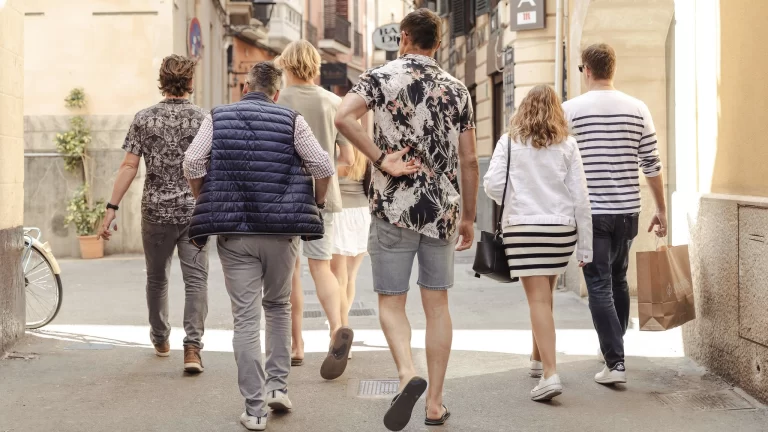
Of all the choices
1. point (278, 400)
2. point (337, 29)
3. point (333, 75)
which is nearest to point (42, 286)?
point (278, 400)

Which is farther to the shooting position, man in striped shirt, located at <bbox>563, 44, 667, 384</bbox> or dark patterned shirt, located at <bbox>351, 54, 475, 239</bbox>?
man in striped shirt, located at <bbox>563, 44, 667, 384</bbox>

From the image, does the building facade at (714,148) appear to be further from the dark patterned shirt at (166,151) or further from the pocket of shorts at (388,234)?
the dark patterned shirt at (166,151)

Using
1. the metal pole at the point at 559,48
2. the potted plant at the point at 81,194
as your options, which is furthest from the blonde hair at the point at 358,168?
the potted plant at the point at 81,194

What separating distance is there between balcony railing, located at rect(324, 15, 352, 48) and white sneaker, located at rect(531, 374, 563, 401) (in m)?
42.4

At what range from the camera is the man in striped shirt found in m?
6.22

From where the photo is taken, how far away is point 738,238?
6074mm

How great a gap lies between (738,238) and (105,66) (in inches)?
476

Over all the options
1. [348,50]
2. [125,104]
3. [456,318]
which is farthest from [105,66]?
[348,50]

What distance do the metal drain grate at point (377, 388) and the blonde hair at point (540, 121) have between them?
5.22 feet

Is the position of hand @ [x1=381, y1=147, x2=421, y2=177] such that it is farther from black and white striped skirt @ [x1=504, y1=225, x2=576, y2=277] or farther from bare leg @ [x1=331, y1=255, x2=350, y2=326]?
bare leg @ [x1=331, y1=255, x2=350, y2=326]

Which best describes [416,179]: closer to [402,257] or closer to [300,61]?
[402,257]

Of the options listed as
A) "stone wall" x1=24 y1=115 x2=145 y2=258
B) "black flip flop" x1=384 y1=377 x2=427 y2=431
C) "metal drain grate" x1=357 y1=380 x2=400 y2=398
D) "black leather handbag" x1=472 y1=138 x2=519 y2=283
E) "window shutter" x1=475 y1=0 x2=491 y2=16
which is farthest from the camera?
"window shutter" x1=475 y1=0 x2=491 y2=16

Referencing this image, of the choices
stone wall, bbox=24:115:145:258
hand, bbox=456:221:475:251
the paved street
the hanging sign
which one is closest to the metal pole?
the paved street

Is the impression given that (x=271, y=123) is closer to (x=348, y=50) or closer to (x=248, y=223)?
(x=248, y=223)
